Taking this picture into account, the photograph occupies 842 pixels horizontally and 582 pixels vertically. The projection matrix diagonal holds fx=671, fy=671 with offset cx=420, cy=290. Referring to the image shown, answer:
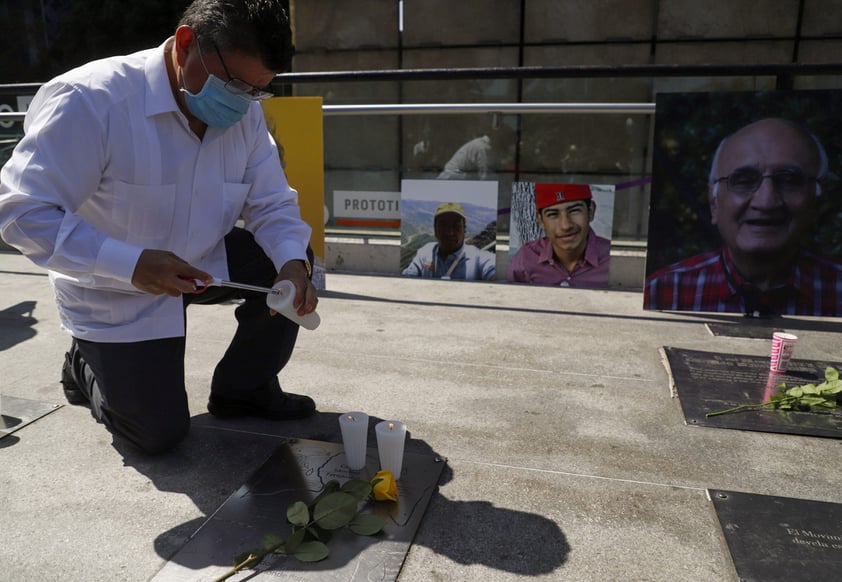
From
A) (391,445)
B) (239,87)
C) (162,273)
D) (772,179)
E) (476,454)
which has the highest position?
(239,87)

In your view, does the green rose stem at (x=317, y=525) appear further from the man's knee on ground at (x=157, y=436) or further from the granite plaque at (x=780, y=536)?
the granite plaque at (x=780, y=536)

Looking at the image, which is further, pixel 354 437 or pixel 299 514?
pixel 354 437

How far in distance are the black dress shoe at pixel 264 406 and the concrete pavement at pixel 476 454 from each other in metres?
0.04

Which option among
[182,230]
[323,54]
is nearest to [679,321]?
[182,230]

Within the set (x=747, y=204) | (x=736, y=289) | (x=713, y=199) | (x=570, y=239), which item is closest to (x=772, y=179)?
(x=747, y=204)

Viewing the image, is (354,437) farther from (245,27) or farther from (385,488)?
(245,27)

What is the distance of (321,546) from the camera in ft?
5.23

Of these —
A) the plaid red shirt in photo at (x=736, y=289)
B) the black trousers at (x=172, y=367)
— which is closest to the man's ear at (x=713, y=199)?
the plaid red shirt in photo at (x=736, y=289)

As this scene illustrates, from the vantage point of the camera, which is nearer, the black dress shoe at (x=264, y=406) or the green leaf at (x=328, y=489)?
the green leaf at (x=328, y=489)

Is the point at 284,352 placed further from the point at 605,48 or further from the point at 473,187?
the point at 605,48

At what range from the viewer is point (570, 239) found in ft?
15.1

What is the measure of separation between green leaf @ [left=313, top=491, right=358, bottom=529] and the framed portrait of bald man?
2.79 metres

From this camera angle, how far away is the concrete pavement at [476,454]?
1.66 m

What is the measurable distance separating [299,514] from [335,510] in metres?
0.09
